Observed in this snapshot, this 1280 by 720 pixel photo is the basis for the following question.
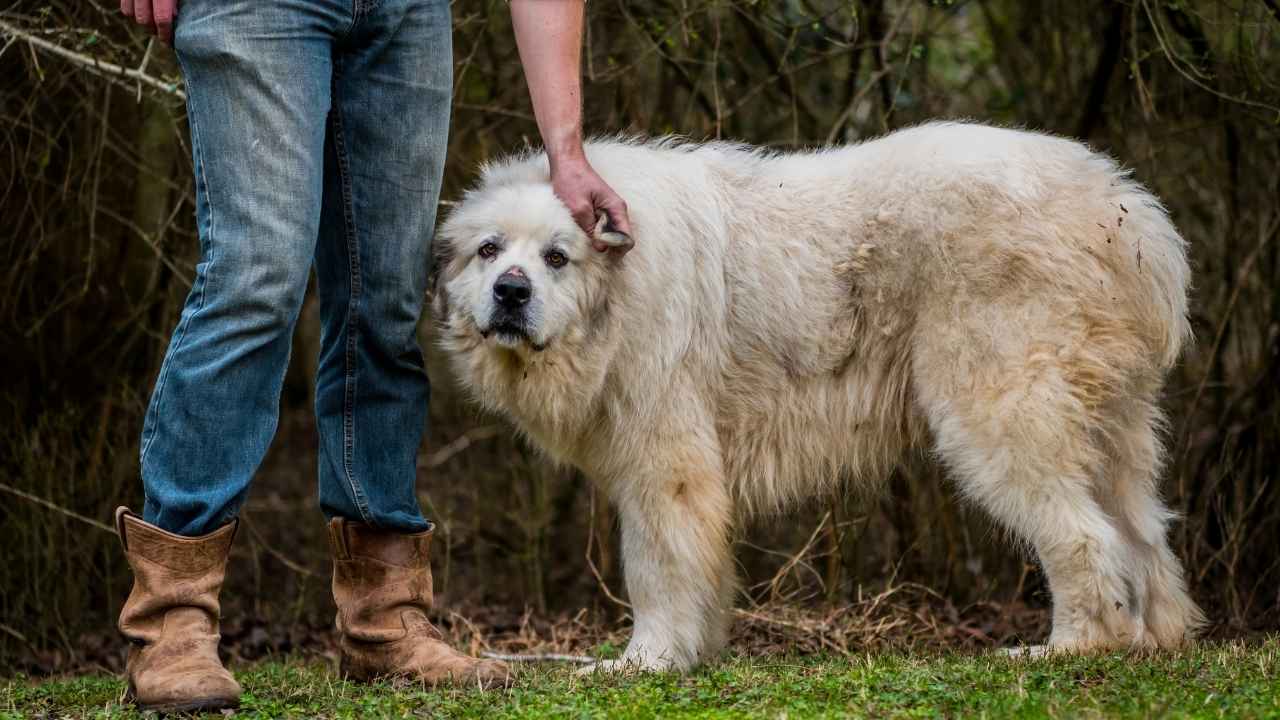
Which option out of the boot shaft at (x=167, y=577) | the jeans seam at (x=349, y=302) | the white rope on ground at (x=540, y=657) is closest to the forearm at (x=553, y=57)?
the jeans seam at (x=349, y=302)

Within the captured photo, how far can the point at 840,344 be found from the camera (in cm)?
442

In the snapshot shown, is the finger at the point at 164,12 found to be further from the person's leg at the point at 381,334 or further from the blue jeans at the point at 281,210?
the person's leg at the point at 381,334

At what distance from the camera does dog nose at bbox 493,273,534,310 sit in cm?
410

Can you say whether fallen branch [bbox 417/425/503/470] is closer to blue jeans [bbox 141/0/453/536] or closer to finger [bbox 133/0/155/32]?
blue jeans [bbox 141/0/453/536]

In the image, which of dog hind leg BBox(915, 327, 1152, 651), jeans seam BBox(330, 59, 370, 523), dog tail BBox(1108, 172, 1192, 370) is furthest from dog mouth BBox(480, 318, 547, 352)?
dog tail BBox(1108, 172, 1192, 370)

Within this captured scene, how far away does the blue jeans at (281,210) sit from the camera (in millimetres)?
3213

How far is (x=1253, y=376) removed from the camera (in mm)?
6336

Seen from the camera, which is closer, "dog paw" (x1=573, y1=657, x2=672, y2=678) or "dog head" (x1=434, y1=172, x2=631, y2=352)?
"dog paw" (x1=573, y1=657, x2=672, y2=678)

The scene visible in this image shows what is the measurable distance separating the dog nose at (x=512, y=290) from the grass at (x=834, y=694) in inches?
43.9

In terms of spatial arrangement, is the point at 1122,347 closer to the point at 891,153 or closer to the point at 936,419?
the point at 936,419

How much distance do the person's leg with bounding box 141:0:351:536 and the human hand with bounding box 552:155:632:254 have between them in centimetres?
94

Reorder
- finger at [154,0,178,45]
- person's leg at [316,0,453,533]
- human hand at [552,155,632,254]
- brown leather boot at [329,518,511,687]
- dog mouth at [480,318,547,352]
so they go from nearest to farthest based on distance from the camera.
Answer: finger at [154,0,178,45]
person's leg at [316,0,453,533]
brown leather boot at [329,518,511,687]
human hand at [552,155,632,254]
dog mouth at [480,318,547,352]

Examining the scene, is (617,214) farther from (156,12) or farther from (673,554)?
(156,12)

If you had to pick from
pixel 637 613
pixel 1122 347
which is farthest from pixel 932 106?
pixel 637 613
